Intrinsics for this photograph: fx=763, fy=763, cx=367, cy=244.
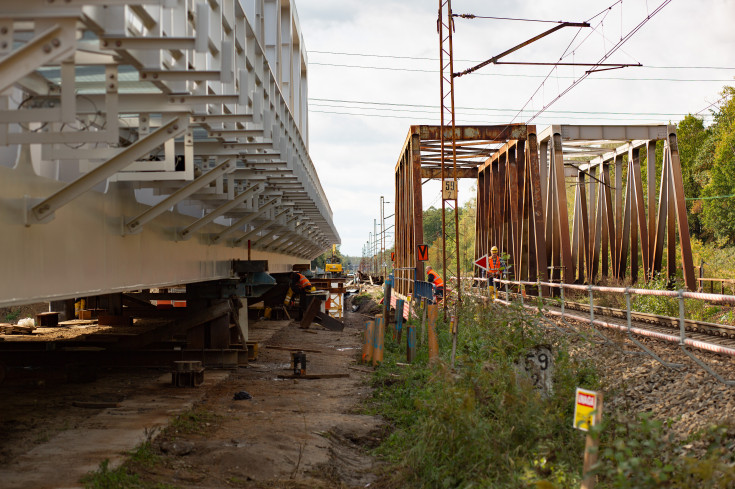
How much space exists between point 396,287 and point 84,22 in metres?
35.6

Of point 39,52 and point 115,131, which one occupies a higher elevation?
point 39,52

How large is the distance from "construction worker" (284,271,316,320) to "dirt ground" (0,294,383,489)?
594 inches

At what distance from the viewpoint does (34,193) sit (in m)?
6.70

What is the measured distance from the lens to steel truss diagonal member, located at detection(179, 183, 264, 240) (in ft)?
37.7

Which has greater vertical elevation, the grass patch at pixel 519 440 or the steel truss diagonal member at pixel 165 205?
the steel truss diagonal member at pixel 165 205

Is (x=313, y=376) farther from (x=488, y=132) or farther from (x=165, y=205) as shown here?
(x=488, y=132)

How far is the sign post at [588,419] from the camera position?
4.81 metres

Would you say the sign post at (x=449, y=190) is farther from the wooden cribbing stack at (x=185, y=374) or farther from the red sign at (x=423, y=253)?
the wooden cribbing stack at (x=185, y=374)

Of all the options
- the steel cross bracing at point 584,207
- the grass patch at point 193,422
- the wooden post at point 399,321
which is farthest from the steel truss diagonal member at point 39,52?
the steel cross bracing at point 584,207

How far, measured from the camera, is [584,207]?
33.4 metres

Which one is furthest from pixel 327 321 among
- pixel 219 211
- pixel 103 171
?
pixel 103 171

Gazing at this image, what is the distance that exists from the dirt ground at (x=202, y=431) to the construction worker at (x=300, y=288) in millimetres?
15096

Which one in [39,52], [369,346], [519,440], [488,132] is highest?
[488,132]

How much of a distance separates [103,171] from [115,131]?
1.11m
